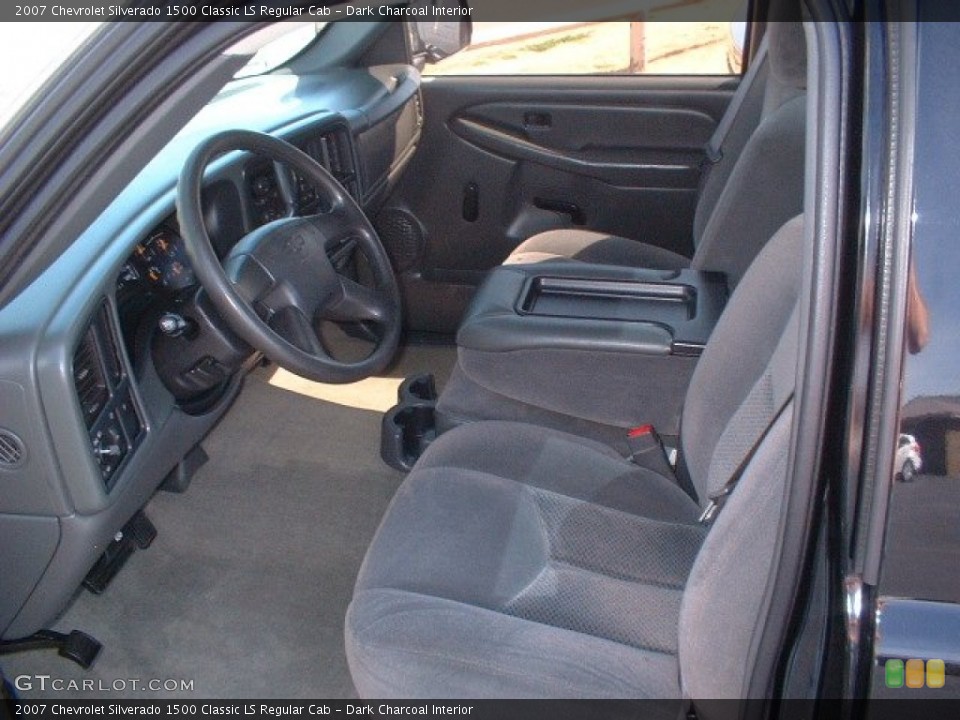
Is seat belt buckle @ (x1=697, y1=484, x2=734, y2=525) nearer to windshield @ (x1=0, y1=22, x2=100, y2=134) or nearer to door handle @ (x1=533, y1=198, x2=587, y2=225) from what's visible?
windshield @ (x1=0, y1=22, x2=100, y2=134)

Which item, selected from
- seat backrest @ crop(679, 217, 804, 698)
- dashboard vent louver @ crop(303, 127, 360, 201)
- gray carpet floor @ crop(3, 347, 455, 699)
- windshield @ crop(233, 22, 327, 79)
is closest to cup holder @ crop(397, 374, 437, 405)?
gray carpet floor @ crop(3, 347, 455, 699)

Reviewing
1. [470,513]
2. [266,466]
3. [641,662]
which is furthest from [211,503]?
[641,662]

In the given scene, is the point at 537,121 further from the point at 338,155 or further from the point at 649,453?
the point at 649,453

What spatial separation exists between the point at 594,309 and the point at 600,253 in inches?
18.9

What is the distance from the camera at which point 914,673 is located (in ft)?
3.13

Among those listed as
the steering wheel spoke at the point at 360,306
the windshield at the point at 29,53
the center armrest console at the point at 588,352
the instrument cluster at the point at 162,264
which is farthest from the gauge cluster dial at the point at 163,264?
the center armrest console at the point at 588,352

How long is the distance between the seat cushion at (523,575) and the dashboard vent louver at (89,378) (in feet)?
1.56

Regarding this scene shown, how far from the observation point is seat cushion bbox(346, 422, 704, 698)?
124cm

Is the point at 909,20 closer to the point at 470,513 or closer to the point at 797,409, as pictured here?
the point at 797,409

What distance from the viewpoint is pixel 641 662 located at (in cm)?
126

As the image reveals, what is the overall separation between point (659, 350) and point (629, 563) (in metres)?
0.52

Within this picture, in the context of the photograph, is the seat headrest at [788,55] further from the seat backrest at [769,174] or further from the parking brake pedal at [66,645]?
the parking brake pedal at [66,645]

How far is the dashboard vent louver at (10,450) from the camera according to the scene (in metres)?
1.40

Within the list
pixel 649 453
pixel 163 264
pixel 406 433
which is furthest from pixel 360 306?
pixel 406 433
